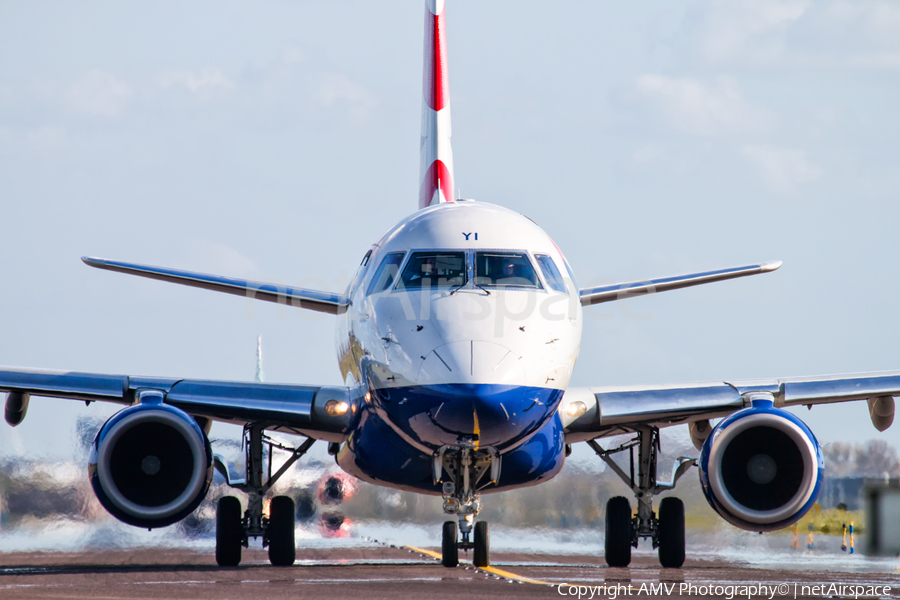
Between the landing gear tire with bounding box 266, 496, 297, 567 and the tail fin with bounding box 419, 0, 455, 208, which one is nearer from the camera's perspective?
the landing gear tire with bounding box 266, 496, 297, 567

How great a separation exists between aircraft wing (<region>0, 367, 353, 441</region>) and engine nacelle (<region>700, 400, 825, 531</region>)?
4.63 metres

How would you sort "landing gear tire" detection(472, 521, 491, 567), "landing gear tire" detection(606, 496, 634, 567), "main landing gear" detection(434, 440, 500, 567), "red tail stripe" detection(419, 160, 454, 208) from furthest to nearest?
1. "red tail stripe" detection(419, 160, 454, 208)
2. "landing gear tire" detection(606, 496, 634, 567)
3. "landing gear tire" detection(472, 521, 491, 567)
4. "main landing gear" detection(434, 440, 500, 567)

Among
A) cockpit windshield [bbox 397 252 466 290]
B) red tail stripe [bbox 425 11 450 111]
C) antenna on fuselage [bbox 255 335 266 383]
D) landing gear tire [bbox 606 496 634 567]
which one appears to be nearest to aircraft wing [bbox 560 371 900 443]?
landing gear tire [bbox 606 496 634 567]

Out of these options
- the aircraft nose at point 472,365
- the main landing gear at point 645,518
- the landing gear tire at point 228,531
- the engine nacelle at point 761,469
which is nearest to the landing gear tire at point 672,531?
the main landing gear at point 645,518

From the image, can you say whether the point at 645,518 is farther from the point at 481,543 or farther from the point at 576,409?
the point at 481,543

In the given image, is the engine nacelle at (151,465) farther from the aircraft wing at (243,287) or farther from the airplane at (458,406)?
the aircraft wing at (243,287)

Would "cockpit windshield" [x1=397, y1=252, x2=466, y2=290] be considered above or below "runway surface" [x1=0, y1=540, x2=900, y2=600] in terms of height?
above

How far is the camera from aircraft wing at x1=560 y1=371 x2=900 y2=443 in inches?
655

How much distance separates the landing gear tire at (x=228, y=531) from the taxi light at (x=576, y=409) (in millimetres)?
4695

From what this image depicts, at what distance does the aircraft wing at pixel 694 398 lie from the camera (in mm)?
16641

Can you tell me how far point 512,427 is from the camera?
1270 cm

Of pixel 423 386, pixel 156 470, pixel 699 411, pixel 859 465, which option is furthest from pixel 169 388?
pixel 859 465

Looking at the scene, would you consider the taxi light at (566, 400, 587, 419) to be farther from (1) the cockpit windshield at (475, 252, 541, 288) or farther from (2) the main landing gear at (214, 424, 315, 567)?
(2) the main landing gear at (214, 424, 315, 567)

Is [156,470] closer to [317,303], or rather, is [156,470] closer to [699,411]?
[317,303]
